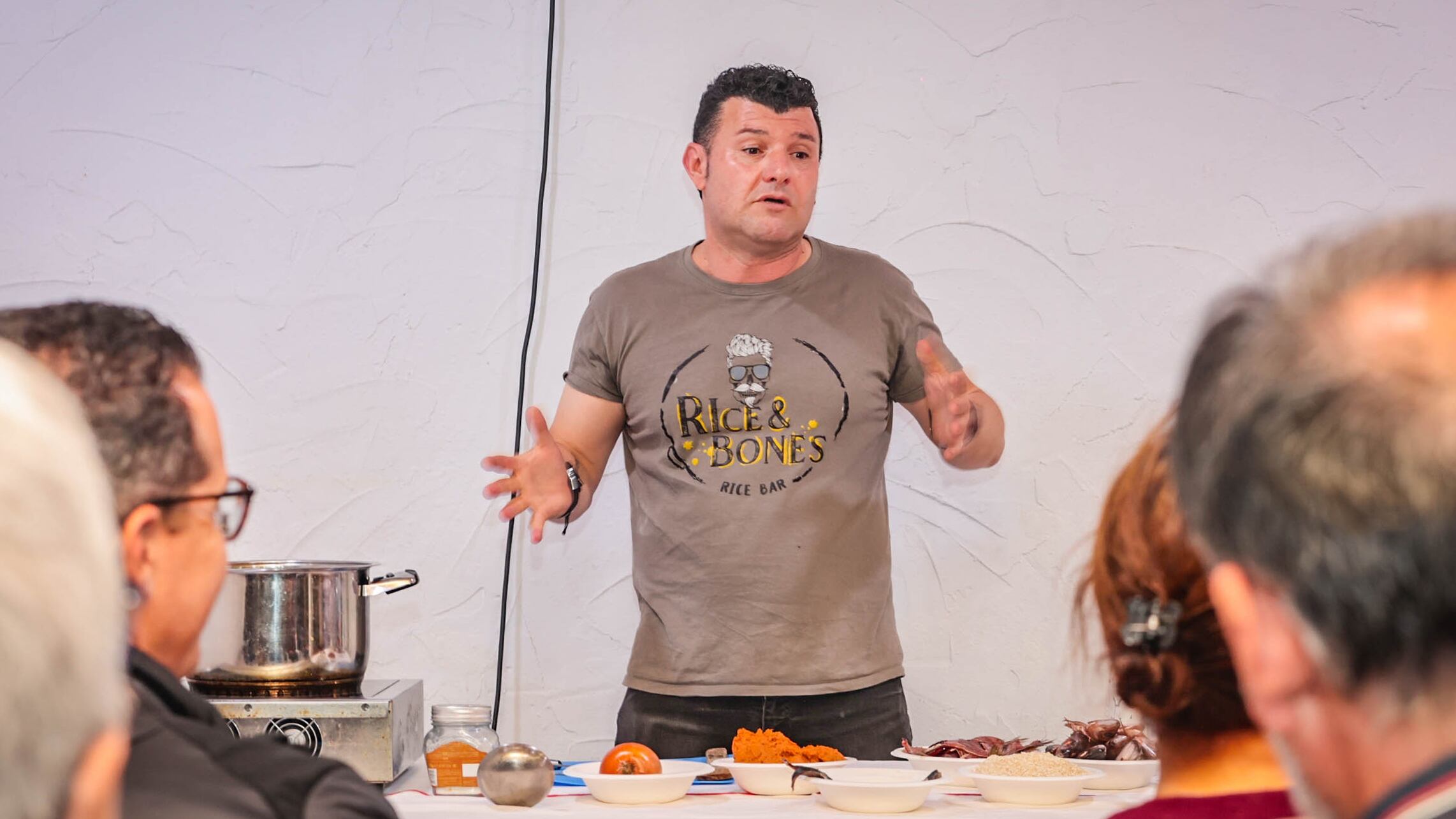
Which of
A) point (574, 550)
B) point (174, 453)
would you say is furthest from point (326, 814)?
point (574, 550)

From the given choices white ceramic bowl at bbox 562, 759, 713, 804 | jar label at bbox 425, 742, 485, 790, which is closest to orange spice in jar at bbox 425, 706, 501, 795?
jar label at bbox 425, 742, 485, 790

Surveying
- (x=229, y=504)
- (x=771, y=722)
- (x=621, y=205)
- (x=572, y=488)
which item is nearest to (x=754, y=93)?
(x=621, y=205)

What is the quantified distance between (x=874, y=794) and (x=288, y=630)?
2.91 feet

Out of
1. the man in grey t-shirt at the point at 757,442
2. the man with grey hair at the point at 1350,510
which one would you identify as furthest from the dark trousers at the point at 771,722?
the man with grey hair at the point at 1350,510

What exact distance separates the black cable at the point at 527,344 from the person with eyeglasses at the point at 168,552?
1.98 m

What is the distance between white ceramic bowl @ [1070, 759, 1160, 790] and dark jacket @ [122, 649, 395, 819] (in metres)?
1.23

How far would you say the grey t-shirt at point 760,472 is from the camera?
2.61m

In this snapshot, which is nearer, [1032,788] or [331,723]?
[1032,788]

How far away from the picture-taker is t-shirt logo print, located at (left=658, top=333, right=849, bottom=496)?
265 cm

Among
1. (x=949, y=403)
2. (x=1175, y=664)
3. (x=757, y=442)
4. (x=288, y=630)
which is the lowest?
(x=288, y=630)

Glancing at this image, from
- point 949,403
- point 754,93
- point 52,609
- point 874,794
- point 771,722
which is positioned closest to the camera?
point 52,609

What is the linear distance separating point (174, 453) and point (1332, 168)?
9.79 feet

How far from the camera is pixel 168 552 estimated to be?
1039 mm

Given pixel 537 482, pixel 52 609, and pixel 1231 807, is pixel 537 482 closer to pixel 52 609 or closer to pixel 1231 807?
pixel 1231 807
